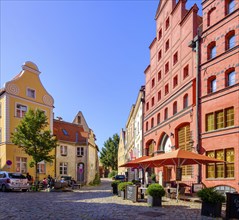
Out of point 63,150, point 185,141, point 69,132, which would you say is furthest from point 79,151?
point 185,141

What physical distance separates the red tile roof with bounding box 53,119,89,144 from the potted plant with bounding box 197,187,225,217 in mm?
33880

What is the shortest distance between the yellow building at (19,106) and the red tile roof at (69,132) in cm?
611

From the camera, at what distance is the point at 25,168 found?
34.9 metres

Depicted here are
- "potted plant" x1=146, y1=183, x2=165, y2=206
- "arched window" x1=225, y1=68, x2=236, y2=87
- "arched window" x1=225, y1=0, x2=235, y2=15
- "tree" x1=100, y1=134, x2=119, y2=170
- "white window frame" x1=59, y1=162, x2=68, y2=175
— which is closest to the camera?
"potted plant" x1=146, y1=183, x2=165, y2=206

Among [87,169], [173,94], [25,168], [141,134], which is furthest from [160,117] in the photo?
[87,169]

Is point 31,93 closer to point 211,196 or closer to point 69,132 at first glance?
point 69,132

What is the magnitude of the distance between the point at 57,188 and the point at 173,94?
46.2 feet

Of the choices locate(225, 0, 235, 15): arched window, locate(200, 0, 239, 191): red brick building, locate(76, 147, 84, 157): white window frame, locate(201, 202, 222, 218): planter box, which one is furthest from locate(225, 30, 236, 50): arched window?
locate(76, 147, 84, 157): white window frame

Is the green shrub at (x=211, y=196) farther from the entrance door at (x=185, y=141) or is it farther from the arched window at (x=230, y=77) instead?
the entrance door at (x=185, y=141)

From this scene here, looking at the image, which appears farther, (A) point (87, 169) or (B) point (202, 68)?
(A) point (87, 169)

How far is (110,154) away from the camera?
9281cm

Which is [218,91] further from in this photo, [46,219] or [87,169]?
[87,169]

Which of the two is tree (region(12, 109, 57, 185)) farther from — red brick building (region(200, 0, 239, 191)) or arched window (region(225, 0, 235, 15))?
arched window (region(225, 0, 235, 15))

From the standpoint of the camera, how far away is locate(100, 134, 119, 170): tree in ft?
305
